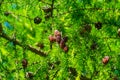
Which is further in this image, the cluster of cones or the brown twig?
the brown twig

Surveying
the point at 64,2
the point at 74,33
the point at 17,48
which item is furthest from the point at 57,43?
the point at 17,48

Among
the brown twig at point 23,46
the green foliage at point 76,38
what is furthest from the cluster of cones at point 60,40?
the brown twig at point 23,46

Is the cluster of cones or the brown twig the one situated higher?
the cluster of cones

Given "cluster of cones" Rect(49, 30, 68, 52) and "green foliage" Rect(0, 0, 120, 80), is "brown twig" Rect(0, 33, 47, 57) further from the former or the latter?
"cluster of cones" Rect(49, 30, 68, 52)

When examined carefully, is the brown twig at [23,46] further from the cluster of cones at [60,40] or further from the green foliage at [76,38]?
the cluster of cones at [60,40]

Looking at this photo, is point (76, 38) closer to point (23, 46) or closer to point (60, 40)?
point (60, 40)

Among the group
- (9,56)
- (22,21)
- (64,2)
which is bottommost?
(9,56)

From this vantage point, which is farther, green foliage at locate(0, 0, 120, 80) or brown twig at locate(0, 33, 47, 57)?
brown twig at locate(0, 33, 47, 57)

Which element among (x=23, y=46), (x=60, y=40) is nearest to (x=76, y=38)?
(x=60, y=40)

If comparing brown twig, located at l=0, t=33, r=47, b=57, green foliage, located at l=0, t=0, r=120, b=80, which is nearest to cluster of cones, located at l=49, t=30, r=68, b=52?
green foliage, located at l=0, t=0, r=120, b=80

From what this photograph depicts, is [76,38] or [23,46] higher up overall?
[76,38]

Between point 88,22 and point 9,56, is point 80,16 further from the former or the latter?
point 9,56
